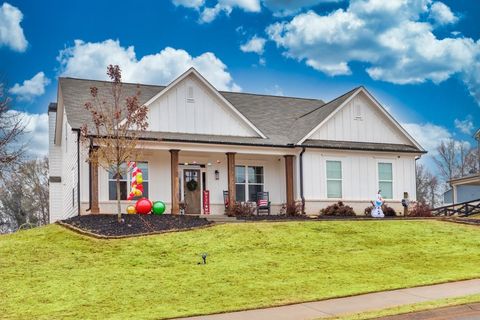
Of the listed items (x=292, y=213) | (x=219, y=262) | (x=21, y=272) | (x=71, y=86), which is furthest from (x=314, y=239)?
(x=71, y=86)

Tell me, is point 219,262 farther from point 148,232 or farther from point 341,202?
point 341,202

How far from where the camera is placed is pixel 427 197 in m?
70.6

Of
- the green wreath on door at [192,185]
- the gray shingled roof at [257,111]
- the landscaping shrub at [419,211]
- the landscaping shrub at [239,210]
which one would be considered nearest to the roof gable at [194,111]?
the gray shingled roof at [257,111]

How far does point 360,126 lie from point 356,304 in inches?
731

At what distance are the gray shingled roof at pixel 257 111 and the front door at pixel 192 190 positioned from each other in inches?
76.7

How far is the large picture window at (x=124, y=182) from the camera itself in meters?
24.4

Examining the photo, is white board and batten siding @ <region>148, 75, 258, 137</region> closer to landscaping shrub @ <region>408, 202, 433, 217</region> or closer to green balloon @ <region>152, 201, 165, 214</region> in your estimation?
green balloon @ <region>152, 201, 165, 214</region>

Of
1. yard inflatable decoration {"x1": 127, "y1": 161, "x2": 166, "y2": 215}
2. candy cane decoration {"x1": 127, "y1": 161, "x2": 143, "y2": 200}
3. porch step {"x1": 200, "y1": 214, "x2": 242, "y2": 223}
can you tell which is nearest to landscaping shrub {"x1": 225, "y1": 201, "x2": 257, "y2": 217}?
porch step {"x1": 200, "y1": 214, "x2": 242, "y2": 223}

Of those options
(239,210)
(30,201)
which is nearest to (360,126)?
(239,210)

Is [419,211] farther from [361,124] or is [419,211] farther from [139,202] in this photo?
[139,202]

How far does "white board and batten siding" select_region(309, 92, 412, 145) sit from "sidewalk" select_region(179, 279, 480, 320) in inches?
614

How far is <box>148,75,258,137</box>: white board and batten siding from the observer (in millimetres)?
26125

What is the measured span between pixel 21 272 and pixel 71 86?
50.0 feet

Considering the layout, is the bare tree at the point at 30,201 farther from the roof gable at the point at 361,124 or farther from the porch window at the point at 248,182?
the roof gable at the point at 361,124
